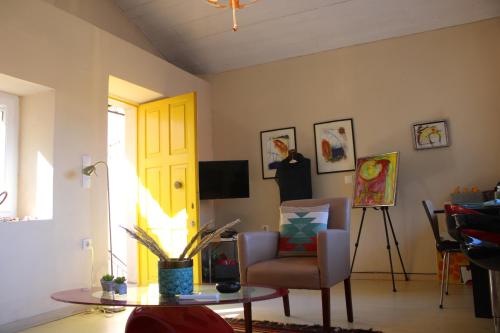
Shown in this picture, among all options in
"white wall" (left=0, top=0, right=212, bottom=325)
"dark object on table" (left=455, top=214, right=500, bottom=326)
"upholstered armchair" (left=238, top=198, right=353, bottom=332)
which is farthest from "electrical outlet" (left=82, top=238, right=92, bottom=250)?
"dark object on table" (left=455, top=214, right=500, bottom=326)

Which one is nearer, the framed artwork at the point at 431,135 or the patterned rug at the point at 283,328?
the patterned rug at the point at 283,328

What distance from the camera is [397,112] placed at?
4.91 metres

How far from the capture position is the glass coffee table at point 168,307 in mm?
1828

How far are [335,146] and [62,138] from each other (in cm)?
311

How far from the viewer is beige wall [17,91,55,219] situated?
145 inches

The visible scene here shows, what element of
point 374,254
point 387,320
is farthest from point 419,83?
point 387,320

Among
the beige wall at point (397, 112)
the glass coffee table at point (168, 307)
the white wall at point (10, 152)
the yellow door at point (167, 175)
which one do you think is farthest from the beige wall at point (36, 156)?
the beige wall at point (397, 112)

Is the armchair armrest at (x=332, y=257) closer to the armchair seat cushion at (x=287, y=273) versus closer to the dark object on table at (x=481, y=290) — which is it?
the armchair seat cushion at (x=287, y=273)

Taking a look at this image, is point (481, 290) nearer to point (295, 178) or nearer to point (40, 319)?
point (295, 178)

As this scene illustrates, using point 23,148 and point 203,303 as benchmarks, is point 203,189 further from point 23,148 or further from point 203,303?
point 203,303

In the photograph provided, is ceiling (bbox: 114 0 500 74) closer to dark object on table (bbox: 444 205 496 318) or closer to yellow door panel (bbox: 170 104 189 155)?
yellow door panel (bbox: 170 104 189 155)

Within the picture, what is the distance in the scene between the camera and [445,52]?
4738 millimetres

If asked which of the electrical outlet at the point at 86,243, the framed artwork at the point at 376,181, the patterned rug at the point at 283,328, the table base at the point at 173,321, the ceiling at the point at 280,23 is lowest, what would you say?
the patterned rug at the point at 283,328

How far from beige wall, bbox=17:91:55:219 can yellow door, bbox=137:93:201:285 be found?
1416mm
